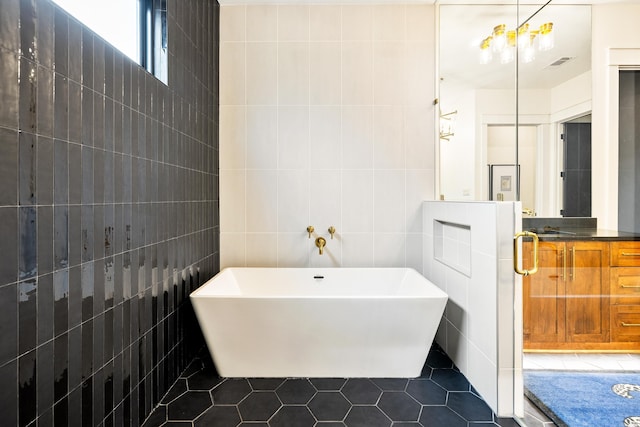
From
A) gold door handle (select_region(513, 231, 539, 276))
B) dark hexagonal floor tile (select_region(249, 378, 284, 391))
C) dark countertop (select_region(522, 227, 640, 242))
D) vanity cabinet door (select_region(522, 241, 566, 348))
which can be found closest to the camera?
dark countertop (select_region(522, 227, 640, 242))

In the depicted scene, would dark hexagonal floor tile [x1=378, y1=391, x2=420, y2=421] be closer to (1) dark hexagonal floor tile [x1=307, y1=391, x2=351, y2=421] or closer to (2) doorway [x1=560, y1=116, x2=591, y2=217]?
(1) dark hexagonal floor tile [x1=307, y1=391, x2=351, y2=421]

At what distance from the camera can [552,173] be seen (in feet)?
6.14

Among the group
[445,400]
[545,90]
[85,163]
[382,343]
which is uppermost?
[545,90]

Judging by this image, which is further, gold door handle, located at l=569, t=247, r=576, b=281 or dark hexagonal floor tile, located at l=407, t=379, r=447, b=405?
dark hexagonal floor tile, located at l=407, t=379, r=447, b=405

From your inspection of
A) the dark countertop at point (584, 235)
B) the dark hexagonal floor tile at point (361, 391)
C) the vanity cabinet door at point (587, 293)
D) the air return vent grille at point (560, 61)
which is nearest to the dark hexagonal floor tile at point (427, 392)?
the dark hexagonal floor tile at point (361, 391)

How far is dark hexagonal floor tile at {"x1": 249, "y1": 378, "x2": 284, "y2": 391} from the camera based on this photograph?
2.03 m

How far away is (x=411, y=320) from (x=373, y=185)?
124 centimetres

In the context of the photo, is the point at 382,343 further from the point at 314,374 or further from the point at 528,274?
the point at 528,274

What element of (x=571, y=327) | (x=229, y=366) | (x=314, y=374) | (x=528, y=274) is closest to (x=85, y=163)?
(x=229, y=366)

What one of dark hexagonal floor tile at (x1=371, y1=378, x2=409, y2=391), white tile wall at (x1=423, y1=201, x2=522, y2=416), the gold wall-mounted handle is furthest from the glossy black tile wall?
the gold wall-mounted handle

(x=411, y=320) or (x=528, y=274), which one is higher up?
(x=528, y=274)

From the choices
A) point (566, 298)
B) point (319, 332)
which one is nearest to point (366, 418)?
point (319, 332)

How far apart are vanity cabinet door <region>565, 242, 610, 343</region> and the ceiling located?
34.4 inches

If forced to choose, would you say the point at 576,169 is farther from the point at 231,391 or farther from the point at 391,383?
the point at 231,391
